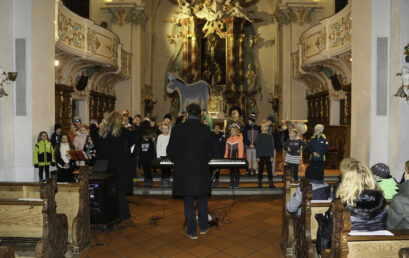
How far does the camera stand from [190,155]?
4566 millimetres

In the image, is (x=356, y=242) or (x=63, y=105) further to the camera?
(x=63, y=105)

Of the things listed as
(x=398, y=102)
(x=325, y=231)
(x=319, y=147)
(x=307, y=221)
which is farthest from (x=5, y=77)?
(x=398, y=102)

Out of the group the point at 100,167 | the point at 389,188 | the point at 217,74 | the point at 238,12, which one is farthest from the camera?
the point at 217,74

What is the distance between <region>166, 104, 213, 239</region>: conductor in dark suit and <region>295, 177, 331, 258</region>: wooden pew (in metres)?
1.37

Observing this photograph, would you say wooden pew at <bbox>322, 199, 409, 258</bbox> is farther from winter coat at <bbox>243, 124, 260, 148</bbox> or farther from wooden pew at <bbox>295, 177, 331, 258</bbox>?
winter coat at <bbox>243, 124, 260, 148</bbox>

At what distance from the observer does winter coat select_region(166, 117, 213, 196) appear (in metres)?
4.55

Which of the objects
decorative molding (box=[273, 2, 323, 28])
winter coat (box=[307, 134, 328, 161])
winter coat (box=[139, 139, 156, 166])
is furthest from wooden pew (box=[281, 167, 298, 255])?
decorative molding (box=[273, 2, 323, 28])

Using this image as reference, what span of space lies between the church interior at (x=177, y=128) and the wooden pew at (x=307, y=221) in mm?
13

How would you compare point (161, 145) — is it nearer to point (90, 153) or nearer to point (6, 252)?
point (90, 153)

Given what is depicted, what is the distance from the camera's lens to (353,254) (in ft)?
7.77

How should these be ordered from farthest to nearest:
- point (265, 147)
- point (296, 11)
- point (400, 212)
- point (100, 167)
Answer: point (296, 11)
point (265, 147)
point (100, 167)
point (400, 212)

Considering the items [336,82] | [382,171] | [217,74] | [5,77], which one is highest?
[217,74]

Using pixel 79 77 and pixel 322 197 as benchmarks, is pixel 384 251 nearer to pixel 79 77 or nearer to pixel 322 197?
pixel 322 197

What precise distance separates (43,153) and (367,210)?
610cm
